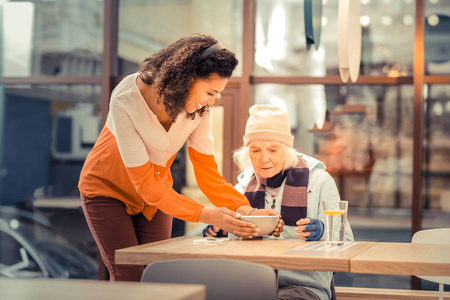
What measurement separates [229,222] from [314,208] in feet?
1.48

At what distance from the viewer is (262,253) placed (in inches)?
68.8

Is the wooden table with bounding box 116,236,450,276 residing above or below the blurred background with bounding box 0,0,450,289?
below

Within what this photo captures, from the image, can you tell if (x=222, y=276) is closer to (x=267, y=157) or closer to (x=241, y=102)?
(x=267, y=157)

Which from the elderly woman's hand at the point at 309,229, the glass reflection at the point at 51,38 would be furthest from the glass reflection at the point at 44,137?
the elderly woman's hand at the point at 309,229

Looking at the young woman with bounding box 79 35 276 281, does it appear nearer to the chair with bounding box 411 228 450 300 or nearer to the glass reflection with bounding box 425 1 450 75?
the chair with bounding box 411 228 450 300

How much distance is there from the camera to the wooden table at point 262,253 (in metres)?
1.66

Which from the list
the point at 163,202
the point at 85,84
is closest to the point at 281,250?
the point at 163,202

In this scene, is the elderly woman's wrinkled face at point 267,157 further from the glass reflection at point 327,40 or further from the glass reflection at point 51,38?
the glass reflection at point 51,38

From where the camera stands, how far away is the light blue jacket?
7.22ft

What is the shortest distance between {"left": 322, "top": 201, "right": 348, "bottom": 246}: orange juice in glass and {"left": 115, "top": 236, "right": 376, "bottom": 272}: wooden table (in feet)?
0.13

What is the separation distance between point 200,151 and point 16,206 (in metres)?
2.83

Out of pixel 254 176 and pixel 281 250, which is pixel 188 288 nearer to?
pixel 281 250

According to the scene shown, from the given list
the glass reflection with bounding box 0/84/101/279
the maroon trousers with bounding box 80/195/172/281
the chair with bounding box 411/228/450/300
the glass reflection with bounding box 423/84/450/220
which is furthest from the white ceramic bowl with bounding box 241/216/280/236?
the glass reflection with bounding box 0/84/101/279

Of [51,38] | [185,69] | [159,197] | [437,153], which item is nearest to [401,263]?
[159,197]
